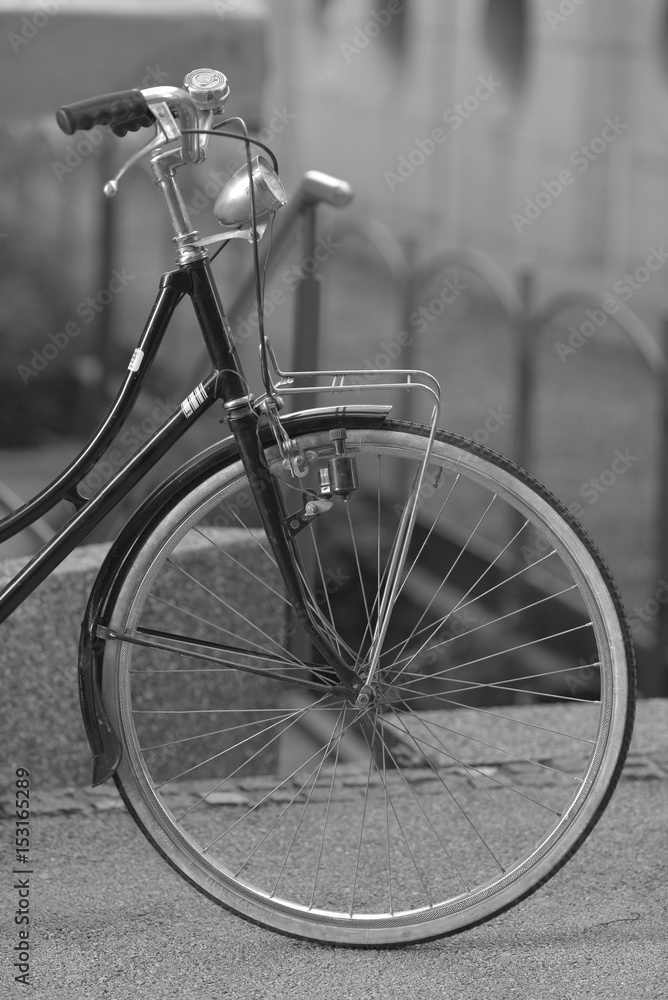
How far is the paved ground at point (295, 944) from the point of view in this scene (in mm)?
2277

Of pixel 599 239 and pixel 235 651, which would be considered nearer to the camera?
pixel 235 651

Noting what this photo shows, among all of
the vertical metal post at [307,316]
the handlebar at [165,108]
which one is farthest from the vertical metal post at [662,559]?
the handlebar at [165,108]

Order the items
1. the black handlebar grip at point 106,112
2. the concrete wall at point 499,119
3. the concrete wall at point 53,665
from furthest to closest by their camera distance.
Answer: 1. the concrete wall at point 499,119
2. the concrete wall at point 53,665
3. the black handlebar grip at point 106,112

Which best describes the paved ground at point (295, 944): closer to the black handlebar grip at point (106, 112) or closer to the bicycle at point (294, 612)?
the bicycle at point (294, 612)

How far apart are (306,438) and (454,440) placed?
0.27 m

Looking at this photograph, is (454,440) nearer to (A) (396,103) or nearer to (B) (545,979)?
(B) (545,979)

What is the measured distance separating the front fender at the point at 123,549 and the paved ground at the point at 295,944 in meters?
0.38

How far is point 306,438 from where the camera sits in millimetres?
2250

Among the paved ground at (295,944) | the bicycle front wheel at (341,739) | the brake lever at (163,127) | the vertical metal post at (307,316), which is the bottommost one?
the paved ground at (295,944)

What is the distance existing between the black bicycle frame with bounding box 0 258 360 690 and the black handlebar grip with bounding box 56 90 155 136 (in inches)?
11.2

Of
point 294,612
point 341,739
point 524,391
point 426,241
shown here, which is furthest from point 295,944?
point 426,241

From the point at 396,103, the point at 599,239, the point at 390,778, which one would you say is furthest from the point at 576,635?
the point at 396,103

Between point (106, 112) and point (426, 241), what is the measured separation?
17989mm

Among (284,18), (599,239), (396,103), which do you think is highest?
(284,18)
